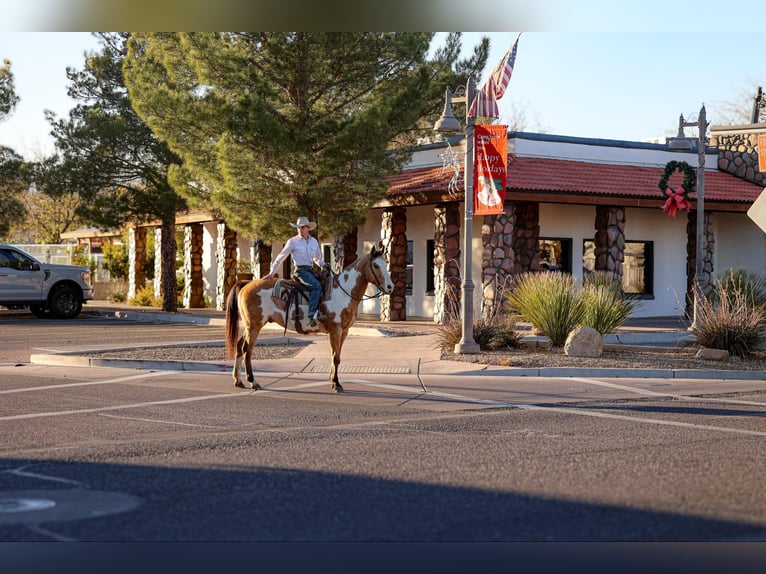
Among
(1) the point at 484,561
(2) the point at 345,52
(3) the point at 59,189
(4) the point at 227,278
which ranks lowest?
(1) the point at 484,561

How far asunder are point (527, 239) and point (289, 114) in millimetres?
7274

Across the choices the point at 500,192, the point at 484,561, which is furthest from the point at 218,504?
the point at 500,192

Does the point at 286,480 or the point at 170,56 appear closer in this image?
the point at 286,480

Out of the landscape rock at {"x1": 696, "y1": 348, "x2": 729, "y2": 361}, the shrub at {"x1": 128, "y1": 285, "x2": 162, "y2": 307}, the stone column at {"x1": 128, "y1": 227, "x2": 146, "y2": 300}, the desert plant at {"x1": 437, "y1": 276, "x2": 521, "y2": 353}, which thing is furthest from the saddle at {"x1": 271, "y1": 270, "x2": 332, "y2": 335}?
the stone column at {"x1": 128, "y1": 227, "x2": 146, "y2": 300}

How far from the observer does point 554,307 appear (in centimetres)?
1942

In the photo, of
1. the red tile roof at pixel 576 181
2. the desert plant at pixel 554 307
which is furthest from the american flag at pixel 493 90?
the red tile roof at pixel 576 181

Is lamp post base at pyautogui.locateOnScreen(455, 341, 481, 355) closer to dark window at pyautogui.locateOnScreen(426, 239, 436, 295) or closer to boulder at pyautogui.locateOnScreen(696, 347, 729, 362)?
boulder at pyautogui.locateOnScreen(696, 347, 729, 362)

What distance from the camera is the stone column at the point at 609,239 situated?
27484 millimetres

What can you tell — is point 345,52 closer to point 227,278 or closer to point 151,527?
point 227,278

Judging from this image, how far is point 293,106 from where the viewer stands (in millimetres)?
25188

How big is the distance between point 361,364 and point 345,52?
10.3 meters

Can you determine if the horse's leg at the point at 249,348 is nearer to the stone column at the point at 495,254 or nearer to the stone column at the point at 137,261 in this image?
the stone column at the point at 495,254

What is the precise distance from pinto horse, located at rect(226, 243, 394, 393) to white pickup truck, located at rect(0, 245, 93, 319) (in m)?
17.2

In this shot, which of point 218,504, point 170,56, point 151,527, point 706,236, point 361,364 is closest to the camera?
point 151,527
